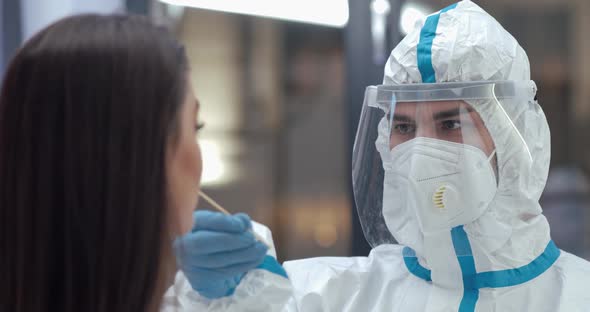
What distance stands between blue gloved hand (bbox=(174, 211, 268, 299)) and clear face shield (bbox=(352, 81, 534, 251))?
18.4 inches

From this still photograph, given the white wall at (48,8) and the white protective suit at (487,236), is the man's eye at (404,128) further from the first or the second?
the white wall at (48,8)

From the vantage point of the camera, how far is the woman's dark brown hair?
0.84m

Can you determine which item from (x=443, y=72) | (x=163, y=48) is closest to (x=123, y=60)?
(x=163, y=48)

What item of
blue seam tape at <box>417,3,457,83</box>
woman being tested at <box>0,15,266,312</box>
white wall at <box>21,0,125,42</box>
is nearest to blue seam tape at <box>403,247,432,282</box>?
blue seam tape at <box>417,3,457,83</box>

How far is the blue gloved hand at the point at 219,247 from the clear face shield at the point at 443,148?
1.53 ft

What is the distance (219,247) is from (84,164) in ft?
1.00

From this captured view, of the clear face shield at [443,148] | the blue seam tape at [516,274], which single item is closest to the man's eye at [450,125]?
the clear face shield at [443,148]

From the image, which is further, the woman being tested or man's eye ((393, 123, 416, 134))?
man's eye ((393, 123, 416, 134))

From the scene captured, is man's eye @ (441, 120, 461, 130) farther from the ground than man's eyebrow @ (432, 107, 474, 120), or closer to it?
closer to it

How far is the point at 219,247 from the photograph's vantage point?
1064mm

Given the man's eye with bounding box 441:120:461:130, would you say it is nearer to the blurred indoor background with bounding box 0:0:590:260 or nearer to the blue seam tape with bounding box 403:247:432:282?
the blue seam tape with bounding box 403:247:432:282

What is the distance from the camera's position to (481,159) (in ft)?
4.55

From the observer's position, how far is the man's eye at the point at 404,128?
57.4 inches

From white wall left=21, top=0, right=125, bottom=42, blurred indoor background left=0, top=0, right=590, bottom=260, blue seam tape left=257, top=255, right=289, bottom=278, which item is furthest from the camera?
blurred indoor background left=0, top=0, right=590, bottom=260
